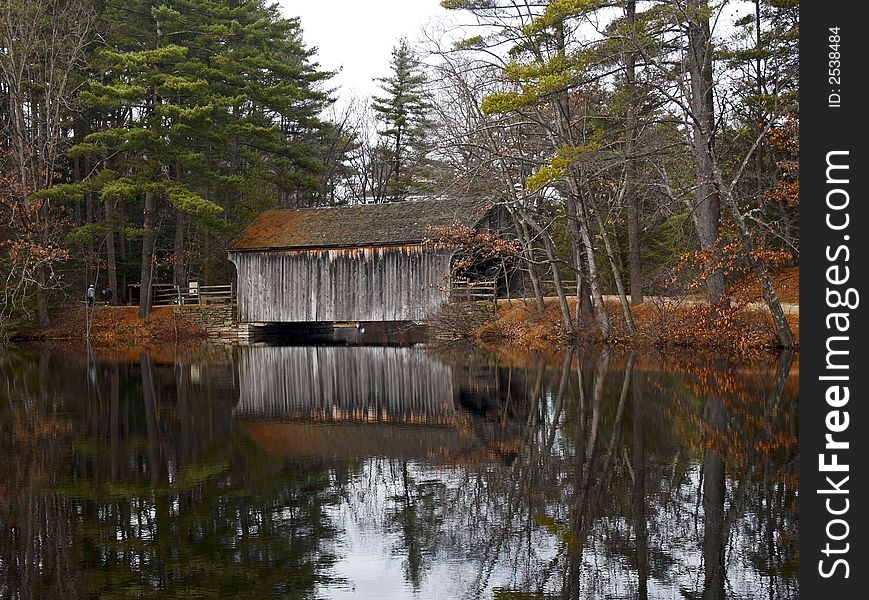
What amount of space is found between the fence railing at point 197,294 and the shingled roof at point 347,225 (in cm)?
231

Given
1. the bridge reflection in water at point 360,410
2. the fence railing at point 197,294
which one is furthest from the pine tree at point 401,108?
the bridge reflection in water at point 360,410

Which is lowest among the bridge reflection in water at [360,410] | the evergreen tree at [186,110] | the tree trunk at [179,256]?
the bridge reflection in water at [360,410]

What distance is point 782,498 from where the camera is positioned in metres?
7.61

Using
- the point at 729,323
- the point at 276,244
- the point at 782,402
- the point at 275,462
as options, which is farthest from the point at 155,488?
the point at 276,244

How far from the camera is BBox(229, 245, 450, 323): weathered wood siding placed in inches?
1389

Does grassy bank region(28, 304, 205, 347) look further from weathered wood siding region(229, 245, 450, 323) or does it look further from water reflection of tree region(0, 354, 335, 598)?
water reflection of tree region(0, 354, 335, 598)

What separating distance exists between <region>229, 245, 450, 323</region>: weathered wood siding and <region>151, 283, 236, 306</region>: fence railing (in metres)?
1.34

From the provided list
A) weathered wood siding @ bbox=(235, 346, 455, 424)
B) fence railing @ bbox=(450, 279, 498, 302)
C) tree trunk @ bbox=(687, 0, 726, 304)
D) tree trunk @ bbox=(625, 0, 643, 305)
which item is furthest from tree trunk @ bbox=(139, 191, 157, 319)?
tree trunk @ bbox=(687, 0, 726, 304)

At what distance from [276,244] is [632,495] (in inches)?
→ 1235

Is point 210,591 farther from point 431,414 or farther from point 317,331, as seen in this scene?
point 317,331

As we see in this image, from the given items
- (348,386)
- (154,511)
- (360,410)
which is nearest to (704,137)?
(348,386)

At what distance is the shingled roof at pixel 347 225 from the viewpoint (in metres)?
35.4

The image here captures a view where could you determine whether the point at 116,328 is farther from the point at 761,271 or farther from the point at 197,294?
the point at 761,271

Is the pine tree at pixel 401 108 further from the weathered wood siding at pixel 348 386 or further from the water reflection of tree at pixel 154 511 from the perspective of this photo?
the water reflection of tree at pixel 154 511
